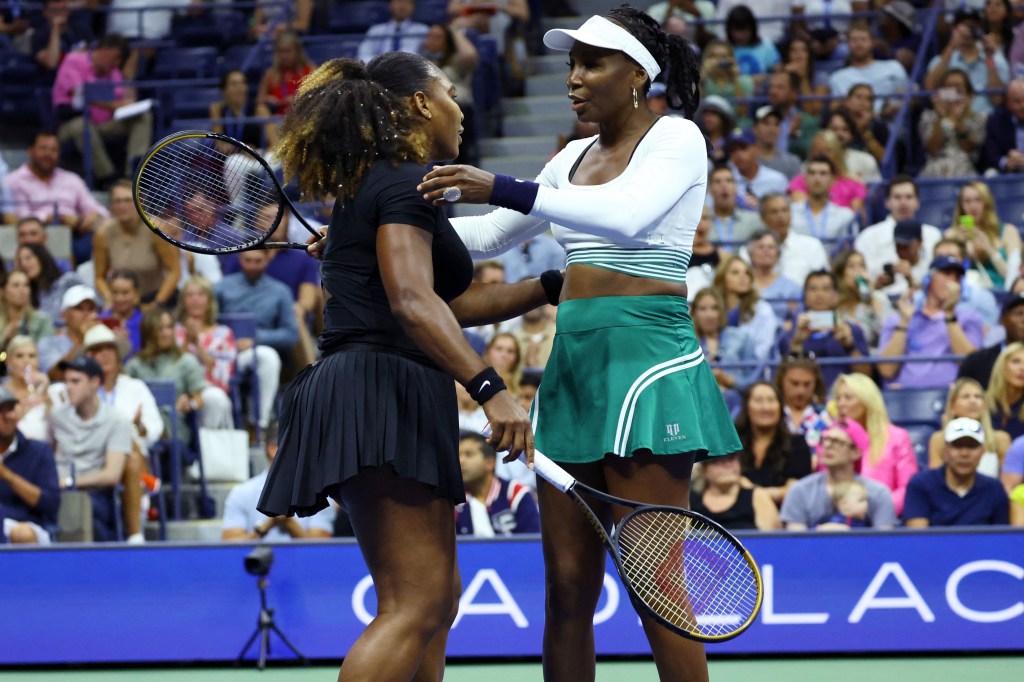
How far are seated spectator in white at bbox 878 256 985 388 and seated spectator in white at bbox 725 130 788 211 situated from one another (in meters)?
1.67

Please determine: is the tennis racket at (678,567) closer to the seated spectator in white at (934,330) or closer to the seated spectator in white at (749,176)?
the seated spectator in white at (934,330)

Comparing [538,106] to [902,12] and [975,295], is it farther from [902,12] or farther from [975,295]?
[975,295]

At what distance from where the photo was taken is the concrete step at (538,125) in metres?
12.3

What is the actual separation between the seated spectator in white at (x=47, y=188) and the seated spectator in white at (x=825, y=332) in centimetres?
521

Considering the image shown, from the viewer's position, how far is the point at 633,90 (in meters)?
3.79

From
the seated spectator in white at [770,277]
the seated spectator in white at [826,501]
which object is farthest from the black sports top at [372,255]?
the seated spectator in white at [770,277]

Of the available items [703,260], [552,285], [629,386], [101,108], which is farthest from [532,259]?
[629,386]

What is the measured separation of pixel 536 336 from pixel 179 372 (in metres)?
2.00

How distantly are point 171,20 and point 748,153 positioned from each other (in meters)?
5.83

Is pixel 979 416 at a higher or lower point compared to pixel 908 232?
lower

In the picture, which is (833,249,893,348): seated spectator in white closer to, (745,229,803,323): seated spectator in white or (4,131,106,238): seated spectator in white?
(745,229,803,323): seated spectator in white

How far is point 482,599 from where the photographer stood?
6414mm

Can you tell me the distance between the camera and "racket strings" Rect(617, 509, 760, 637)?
145 inches

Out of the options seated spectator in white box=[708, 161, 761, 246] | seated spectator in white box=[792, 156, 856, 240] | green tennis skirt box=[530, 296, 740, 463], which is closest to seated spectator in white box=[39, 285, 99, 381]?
seated spectator in white box=[708, 161, 761, 246]
